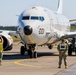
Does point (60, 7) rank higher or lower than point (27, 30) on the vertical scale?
higher

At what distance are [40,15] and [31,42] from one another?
2.61 m

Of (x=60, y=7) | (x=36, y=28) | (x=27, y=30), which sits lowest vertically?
(x=27, y=30)

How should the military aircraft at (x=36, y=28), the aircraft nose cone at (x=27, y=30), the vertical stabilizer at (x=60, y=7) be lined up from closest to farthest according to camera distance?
1. the aircraft nose cone at (x=27, y=30)
2. the military aircraft at (x=36, y=28)
3. the vertical stabilizer at (x=60, y=7)

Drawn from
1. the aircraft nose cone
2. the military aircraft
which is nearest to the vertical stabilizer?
the military aircraft

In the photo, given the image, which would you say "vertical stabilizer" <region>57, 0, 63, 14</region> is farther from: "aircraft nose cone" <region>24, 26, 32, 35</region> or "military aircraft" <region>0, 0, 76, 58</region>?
"aircraft nose cone" <region>24, 26, 32, 35</region>

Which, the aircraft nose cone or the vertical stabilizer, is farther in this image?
the vertical stabilizer

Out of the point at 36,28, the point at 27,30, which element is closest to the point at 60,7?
the point at 36,28

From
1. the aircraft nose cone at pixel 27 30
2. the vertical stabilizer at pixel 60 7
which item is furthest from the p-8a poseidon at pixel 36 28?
the vertical stabilizer at pixel 60 7

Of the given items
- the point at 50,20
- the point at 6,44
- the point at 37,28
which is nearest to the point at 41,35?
the point at 37,28

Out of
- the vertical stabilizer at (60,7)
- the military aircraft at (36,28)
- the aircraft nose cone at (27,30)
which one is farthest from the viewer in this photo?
the vertical stabilizer at (60,7)

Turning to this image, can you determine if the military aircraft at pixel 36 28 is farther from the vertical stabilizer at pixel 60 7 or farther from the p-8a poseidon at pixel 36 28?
the vertical stabilizer at pixel 60 7

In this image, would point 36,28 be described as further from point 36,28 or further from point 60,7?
point 60,7

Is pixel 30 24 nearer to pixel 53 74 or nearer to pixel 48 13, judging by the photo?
pixel 48 13

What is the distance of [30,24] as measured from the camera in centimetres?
2616
